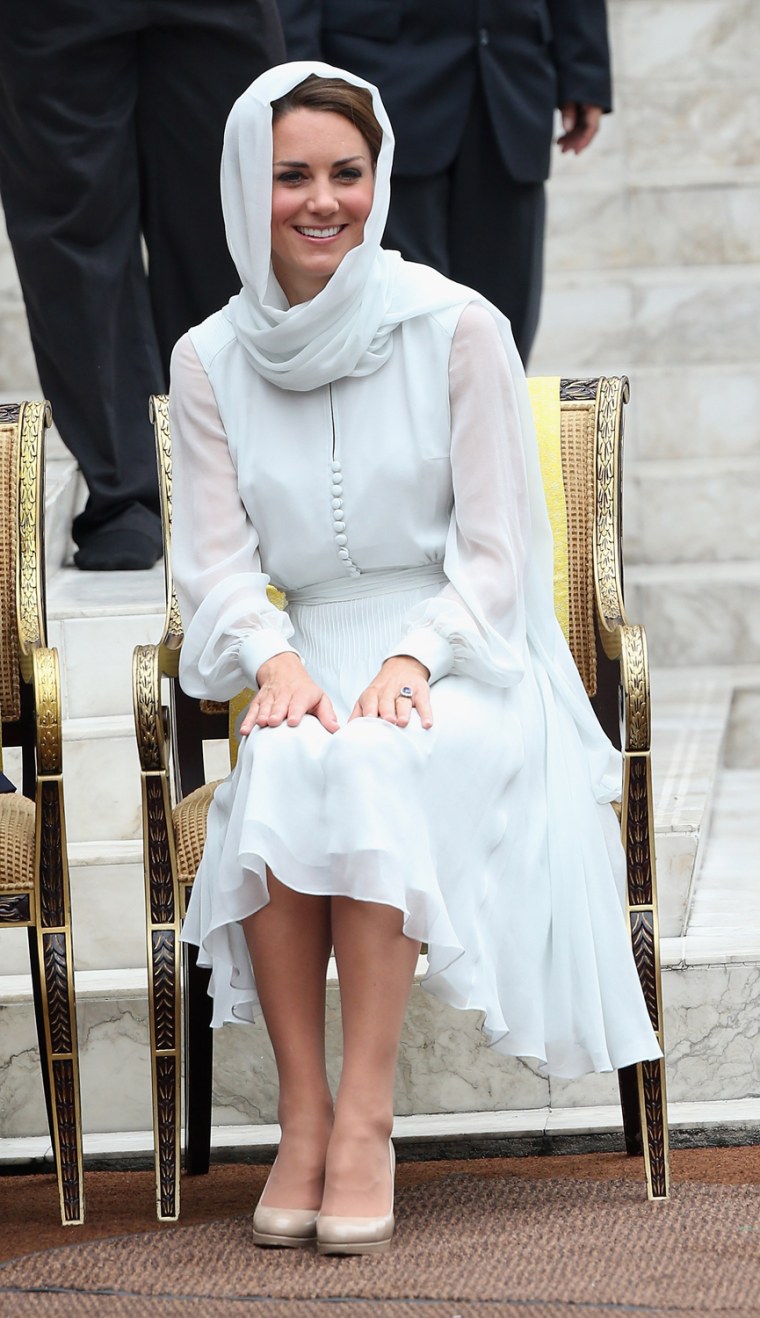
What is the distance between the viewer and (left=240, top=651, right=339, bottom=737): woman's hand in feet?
9.04

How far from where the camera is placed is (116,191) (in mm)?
4691

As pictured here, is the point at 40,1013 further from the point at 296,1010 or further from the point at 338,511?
the point at 338,511

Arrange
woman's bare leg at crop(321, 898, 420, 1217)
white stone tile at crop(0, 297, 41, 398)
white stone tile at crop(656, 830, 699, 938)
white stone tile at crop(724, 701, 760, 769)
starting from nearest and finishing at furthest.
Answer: woman's bare leg at crop(321, 898, 420, 1217) → white stone tile at crop(656, 830, 699, 938) → white stone tile at crop(724, 701, 760, 769) → white stone tile at crop(0, 297, 41, 398)

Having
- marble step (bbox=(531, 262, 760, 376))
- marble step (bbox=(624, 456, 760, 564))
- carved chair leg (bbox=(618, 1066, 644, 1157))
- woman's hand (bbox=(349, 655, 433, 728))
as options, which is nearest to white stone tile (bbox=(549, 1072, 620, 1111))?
carved chair leg (bbox=(618, 1066, 644, 1157))

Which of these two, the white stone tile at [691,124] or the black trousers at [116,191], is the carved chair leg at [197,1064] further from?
the white stone tile at [691,124]

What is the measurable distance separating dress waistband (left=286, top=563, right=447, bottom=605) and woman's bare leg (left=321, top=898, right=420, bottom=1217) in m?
0.53

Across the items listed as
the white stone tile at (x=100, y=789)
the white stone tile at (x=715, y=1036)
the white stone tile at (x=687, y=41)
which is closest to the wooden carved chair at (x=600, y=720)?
the white stone tile at (x=715, y=1036)

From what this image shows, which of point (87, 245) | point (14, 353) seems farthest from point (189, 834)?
point (14, 353)

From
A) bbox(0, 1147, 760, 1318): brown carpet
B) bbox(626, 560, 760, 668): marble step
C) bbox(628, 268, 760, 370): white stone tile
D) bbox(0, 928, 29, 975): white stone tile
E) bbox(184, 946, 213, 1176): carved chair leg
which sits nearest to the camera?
bbox(0, 1147, 760, 1318): brown carpet

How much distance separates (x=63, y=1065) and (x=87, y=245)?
232 centimetres

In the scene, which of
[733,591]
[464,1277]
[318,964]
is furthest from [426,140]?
[464,1277]

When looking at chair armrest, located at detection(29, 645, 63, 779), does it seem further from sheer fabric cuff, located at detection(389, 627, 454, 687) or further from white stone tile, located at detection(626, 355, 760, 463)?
white stone tile, located at detection(626, 355, 760, 463)

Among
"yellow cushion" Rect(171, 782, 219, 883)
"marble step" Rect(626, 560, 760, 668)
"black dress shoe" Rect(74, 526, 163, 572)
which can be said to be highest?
"black dress shoe" Rect(74, 526, 163, 572)

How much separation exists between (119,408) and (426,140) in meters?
0.97
